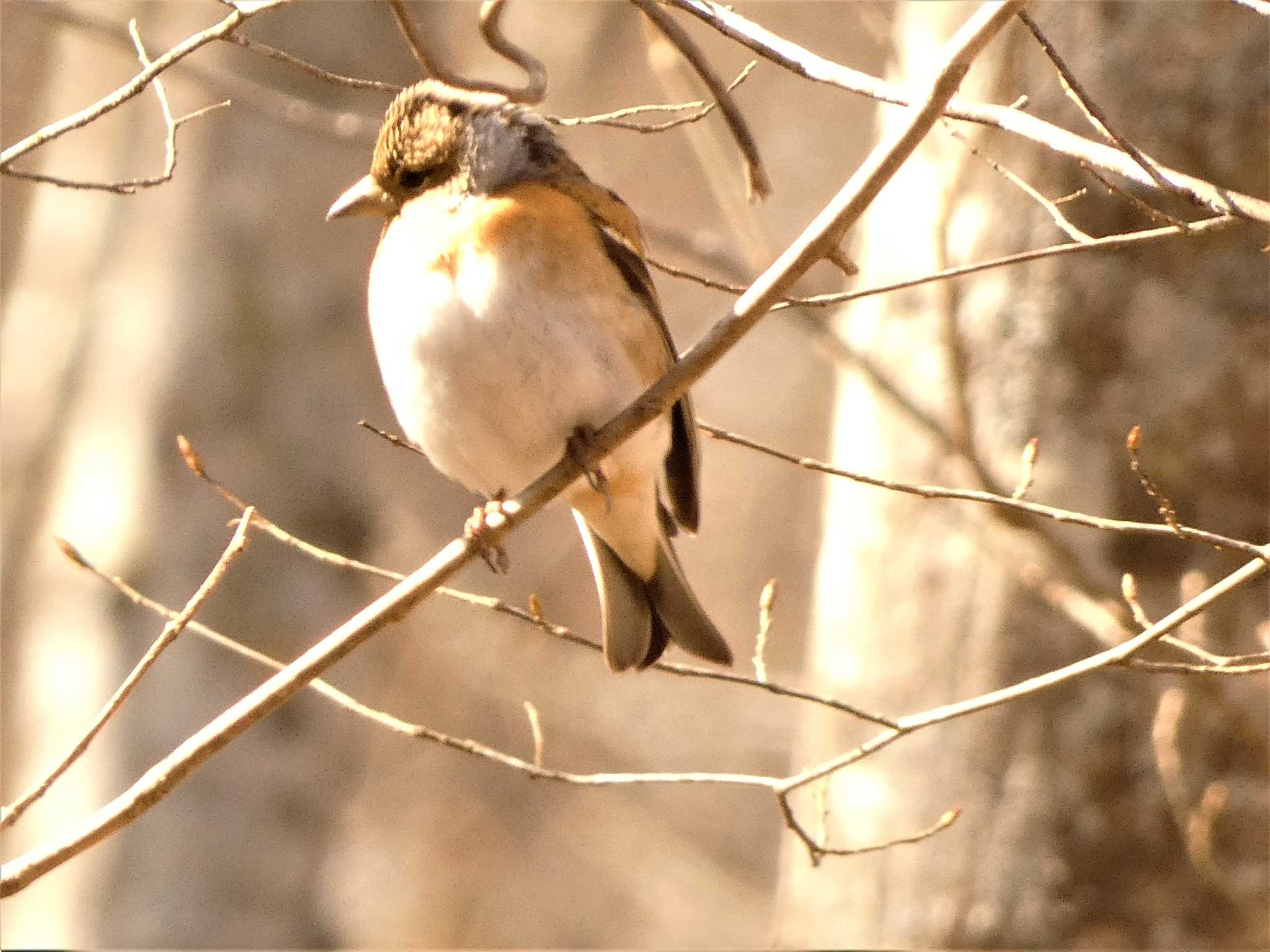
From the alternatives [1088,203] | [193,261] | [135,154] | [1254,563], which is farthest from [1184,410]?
[135,154]

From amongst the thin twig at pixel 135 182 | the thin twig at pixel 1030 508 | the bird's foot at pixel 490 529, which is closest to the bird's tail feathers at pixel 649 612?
the bird's foot at pixel 490 529

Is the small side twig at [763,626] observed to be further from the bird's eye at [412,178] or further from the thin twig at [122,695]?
the bird's eye at [412,178]

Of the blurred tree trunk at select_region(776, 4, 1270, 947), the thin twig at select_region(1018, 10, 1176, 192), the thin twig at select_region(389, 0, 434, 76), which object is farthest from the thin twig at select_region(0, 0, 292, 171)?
the blurred tree trunk at select_region(776, 4, 1270, 947)

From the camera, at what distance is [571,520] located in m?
7.94

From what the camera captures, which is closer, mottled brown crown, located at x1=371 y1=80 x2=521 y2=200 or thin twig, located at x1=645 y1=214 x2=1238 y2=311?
thin twig, located at x1=645 y1=214 x2=1238 y2=311

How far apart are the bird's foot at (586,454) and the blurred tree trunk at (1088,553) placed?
0.85 m

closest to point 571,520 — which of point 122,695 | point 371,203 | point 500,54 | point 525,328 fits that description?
point 371,203

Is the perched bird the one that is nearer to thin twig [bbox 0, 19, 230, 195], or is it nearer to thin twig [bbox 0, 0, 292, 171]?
thin twig [bbox 0, 19, 230, 195]

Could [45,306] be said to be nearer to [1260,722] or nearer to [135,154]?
[135,154]

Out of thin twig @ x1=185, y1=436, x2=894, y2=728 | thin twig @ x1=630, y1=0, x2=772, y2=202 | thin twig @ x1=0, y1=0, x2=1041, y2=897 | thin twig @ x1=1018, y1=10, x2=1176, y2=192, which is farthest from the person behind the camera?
thin twig @ x1=185, y1=436, x2=894, y2=728

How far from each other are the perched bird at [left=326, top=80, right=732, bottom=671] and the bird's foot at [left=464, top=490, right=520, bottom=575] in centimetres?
17

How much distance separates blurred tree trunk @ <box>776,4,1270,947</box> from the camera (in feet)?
9.72

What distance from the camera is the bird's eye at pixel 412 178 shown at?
2594 millimetres

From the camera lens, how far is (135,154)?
16.1 ft
